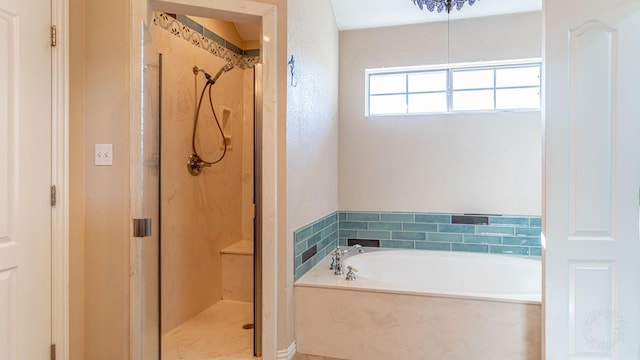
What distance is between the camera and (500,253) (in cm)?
338

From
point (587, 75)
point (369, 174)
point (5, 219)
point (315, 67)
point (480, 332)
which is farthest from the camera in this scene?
point (369, 174)

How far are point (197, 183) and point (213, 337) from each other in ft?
4.04

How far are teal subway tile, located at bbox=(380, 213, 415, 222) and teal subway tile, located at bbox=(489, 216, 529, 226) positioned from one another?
26.8 inches

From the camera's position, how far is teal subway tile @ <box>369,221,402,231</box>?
143 inches

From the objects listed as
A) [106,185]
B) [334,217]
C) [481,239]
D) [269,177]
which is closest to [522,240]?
[481,239]

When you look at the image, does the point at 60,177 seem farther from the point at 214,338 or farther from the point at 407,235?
the point at 407,235

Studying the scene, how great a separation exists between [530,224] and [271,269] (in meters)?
2.33

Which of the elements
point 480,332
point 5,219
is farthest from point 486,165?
point 5,219

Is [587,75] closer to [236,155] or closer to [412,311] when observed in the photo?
[412,311]

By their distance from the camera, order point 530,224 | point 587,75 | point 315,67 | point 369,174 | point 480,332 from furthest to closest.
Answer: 1. point 369,174
2. point 530,224
3. point 315,67
4. point 480,332
5. point 587,75

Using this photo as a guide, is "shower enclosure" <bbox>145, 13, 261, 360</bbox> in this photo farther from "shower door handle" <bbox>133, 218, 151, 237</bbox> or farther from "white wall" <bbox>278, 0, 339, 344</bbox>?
"shower door handle" <bbox>133, 218, 151, 237</bbox>

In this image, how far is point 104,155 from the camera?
207 cm

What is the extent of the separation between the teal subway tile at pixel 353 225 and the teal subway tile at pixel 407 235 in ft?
0.91

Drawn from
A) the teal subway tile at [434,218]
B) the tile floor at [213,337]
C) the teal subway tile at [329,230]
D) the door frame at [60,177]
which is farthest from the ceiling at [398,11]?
the tile floor at [213,337]
